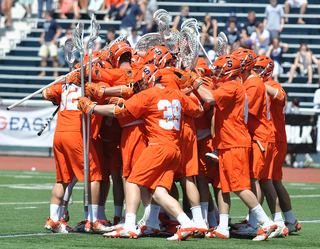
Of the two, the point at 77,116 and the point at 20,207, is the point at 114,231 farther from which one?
the point at 20,207

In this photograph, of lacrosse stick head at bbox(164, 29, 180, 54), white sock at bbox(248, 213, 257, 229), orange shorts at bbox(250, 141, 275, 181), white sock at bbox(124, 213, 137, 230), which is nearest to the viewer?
white sock at bbox(124, 213, 137, 230)

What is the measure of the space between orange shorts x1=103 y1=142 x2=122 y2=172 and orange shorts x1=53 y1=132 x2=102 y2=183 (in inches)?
13.2

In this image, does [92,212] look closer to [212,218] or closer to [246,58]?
[212,218]

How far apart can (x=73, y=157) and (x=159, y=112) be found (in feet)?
4.14

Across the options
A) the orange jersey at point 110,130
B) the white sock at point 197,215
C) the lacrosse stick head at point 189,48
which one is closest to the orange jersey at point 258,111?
the lacrosse stick head at point 189,48

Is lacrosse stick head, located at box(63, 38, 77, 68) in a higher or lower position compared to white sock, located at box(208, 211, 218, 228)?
higher

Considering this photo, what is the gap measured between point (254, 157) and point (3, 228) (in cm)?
310

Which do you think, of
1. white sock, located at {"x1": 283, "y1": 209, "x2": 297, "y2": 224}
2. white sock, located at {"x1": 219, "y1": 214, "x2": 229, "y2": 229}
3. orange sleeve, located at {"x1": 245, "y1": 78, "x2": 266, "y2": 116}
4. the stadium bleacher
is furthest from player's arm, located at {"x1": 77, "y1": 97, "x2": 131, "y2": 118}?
the stadium bleacher

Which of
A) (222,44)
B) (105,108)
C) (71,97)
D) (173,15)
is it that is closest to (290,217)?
(222,44)

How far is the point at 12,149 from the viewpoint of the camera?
17.4m

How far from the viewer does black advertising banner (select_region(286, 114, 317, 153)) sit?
611 inches

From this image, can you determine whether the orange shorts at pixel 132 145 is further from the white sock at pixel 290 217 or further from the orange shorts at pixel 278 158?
the white sock at pixel 290 217

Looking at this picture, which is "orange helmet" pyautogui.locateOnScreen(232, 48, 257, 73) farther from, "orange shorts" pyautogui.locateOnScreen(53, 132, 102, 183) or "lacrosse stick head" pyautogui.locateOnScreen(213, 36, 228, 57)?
"orange shorts" pyautogui.locateOnScreen(53, 132, 102, 183)

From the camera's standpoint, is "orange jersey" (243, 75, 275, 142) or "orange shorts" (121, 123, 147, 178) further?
"orange jersey" (243, 75, 275, 142)
